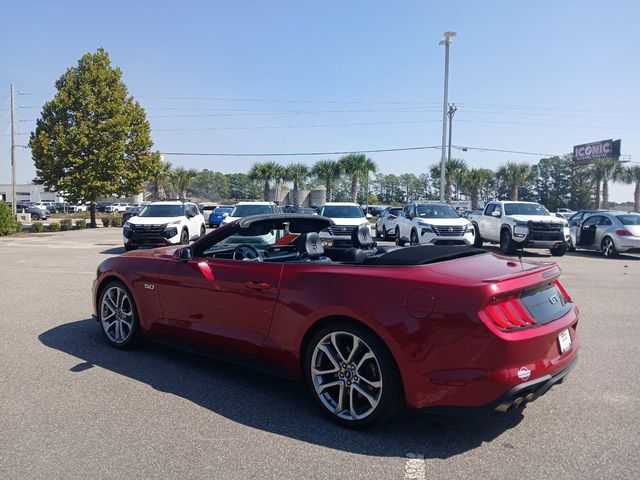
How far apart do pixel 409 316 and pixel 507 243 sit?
15382 millimetres

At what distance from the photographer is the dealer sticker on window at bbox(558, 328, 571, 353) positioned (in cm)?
361

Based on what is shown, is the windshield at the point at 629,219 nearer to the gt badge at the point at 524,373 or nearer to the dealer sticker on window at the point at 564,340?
the dealer sticker on window at the point at 564,340

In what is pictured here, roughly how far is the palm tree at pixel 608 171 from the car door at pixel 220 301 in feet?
214

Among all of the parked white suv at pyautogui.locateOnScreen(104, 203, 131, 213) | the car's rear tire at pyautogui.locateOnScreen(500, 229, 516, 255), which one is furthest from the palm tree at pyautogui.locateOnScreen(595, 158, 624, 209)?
the parked white suv at pyautogui.locateOnScreen(104, 203, 131, 213)

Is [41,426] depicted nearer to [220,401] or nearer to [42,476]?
[42,476]

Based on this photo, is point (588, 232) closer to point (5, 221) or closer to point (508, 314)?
point (508, 314)

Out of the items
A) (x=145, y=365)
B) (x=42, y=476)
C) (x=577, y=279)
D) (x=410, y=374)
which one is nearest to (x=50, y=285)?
(x=145, y=365)

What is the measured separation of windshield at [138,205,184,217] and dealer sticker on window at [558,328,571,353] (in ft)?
52.7

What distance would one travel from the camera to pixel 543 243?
16.6 m

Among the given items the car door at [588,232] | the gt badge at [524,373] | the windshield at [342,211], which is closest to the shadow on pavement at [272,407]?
the gt badge at [524,373]

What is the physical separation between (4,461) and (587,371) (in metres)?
4.81

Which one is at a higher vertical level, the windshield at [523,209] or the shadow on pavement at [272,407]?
the windshield at [523,209]

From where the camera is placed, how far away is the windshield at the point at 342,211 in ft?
63.3

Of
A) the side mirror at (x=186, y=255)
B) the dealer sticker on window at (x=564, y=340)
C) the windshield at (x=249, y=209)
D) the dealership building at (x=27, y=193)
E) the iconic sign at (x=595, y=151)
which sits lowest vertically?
the dealer sticker on window at (x=564, y=340)
